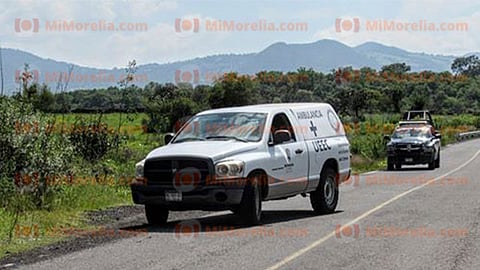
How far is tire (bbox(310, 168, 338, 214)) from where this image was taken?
1545 cm

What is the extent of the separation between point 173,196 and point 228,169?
1023mm

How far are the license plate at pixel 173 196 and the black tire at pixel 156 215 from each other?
2.35 feet

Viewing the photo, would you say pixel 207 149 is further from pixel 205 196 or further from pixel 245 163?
pixel 205 196

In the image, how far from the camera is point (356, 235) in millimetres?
12156

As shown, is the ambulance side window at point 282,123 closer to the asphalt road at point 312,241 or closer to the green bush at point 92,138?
the asphalt road at point 312,241

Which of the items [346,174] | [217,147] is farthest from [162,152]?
[346,174]

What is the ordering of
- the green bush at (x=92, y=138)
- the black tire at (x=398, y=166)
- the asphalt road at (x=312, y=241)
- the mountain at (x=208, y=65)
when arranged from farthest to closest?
1. the black tire at (x=398, y=166)
2. the mountain at (x=208, y=65)
3. the green bush at (x=92, y=138)
4. the asphalt road at (x=312, y=241)

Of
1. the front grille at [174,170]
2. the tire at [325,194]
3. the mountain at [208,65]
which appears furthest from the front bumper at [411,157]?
the front grille at [174,170]

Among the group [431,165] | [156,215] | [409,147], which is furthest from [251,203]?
[431,165]

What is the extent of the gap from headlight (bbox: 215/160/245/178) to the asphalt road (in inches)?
35.5

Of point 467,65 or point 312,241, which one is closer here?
point 312,241

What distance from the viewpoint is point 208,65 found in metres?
89.8

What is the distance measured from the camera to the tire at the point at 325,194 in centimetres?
1545

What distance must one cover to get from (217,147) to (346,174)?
4205 millimetres
